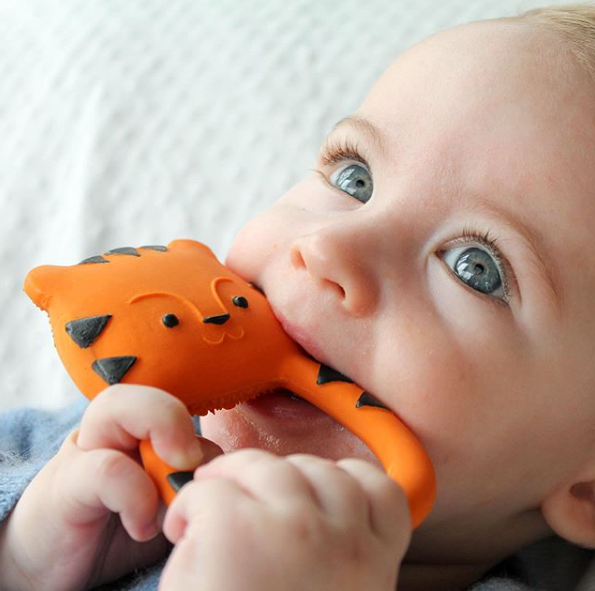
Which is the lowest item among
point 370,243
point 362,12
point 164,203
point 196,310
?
point 164,203

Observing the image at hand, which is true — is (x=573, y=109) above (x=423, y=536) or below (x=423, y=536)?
above

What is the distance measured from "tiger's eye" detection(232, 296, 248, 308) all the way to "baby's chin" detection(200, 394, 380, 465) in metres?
0.10

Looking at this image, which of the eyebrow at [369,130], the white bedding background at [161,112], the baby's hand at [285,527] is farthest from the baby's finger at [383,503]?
the white bedding background at [161,112]

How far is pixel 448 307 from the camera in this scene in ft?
2.51

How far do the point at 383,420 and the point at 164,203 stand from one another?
2.28 ft

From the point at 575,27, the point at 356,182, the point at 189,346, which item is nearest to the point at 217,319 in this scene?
the point at 189,346

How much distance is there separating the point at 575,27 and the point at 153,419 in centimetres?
55

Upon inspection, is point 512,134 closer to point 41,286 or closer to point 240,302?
point 240,302

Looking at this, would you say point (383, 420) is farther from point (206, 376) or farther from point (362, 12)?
point (362, 12)

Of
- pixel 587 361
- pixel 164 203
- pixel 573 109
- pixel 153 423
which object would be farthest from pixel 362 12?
pixel 153 423

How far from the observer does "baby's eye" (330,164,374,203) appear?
865 millimetres

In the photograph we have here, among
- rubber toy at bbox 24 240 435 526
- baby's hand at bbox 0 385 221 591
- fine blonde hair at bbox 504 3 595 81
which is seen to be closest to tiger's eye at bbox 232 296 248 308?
rubber toy at bbox 24 240 435 526

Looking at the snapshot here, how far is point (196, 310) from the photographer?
71 cm

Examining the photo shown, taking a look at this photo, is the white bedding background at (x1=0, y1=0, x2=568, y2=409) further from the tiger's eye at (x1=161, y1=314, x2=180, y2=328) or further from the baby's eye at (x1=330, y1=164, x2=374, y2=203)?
the tiger's eye at (x1=161, y1=314, x2=180, y2=328)
